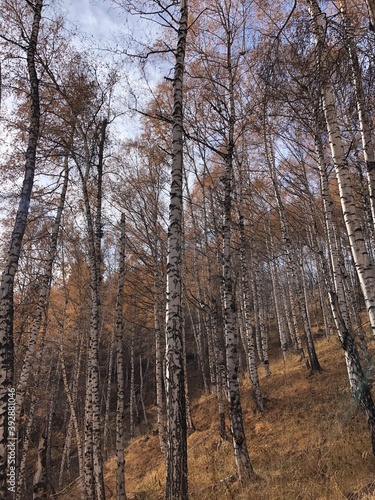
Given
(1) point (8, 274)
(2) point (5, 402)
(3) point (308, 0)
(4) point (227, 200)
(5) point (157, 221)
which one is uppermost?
(3) point (308, 0)

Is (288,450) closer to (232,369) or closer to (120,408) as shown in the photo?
(232,369)

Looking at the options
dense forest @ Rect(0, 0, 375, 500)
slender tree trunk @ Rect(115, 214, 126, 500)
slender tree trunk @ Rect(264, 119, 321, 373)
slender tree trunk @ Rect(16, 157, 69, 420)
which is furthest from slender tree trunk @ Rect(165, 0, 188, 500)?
slender tree trunk @ Rect(264, 119, 321, 373)

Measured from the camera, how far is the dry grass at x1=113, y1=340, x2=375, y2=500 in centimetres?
471

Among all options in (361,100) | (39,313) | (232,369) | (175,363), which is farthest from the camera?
(39,313)

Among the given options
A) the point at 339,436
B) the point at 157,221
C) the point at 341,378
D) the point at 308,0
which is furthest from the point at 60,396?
the point at 308,0

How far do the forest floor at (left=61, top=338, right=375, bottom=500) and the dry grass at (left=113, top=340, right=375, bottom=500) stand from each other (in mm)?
13

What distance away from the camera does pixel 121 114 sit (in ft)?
33.0

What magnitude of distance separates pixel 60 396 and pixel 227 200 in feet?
87.7

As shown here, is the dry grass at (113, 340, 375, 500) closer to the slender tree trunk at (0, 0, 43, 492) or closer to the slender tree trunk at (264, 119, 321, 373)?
the slender tree trunk at (264, 119, 321, 373)

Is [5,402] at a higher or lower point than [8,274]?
lower

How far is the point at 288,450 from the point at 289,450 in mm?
34

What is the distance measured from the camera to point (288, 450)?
6.84 meters

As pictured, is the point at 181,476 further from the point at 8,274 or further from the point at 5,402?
the point at 8,274

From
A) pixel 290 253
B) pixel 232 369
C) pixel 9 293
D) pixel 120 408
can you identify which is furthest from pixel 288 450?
pixel 9 293
